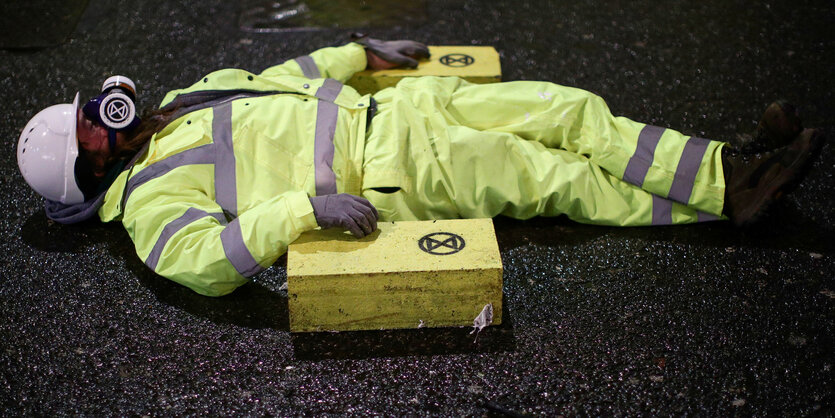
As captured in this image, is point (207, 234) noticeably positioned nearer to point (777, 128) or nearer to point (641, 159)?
point (641, 159)

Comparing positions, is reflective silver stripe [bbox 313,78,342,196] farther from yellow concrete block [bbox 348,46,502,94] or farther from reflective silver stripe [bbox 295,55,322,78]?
yellow concrete block [bbox 348,46,502,94]

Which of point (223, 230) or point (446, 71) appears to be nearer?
point (223, 230)

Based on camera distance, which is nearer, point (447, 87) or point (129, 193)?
point (129, 193)

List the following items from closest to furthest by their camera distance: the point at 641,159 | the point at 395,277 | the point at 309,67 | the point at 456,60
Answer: the point at 395,277
the point at 641,159
the point at 309,67
the point at 456,60

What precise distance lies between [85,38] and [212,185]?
171 cm

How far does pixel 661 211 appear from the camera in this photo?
85.2 inches

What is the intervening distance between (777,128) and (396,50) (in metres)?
1.24

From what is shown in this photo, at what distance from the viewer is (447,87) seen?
2295 mm

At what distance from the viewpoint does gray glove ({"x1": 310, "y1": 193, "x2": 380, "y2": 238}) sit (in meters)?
1.82

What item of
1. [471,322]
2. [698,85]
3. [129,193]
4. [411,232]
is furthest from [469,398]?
[698,85]

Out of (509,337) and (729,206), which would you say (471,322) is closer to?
(509,337)

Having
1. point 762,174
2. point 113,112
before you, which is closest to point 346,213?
point 113,112

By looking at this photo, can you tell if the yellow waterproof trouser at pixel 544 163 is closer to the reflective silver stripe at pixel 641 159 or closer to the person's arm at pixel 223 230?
the reflective silver stripe at pixel 641 159

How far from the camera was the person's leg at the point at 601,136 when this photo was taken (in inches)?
81.8
